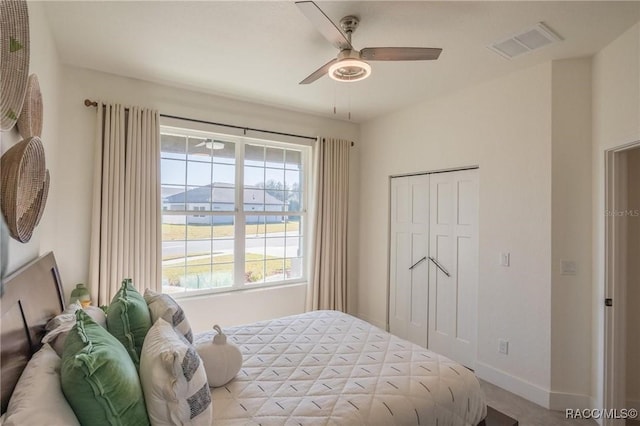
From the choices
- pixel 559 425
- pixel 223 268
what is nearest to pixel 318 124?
pixel 223 268

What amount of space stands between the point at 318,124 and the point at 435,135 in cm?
146

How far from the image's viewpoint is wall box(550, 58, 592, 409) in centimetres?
250

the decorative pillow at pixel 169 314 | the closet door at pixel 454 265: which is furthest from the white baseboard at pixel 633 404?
the decorative pillow at pixel 169 314

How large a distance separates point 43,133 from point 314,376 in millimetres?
2274

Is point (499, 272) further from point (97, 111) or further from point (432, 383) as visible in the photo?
point (97, 111)

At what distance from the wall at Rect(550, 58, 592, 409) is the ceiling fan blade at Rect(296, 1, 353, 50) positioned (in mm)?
1848

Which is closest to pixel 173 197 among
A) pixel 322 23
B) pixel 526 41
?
pixel 322 23

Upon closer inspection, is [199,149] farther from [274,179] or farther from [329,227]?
[329,227]

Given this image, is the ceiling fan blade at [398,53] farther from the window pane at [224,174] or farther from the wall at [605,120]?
the window pane at [224,174]

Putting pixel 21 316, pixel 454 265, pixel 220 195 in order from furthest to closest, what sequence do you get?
pixel 220 195, pixel 454 265, pixel 21 316

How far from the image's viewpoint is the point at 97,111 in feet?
9.39

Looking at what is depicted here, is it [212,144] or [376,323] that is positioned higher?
[212,144]

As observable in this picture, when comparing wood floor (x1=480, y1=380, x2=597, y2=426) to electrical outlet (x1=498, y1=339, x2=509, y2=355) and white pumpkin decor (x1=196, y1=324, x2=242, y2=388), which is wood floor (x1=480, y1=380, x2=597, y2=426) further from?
white pumpkin decor (x1=196, y1=324, x2=242, y2=388)

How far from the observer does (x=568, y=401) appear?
2494 millimetres
